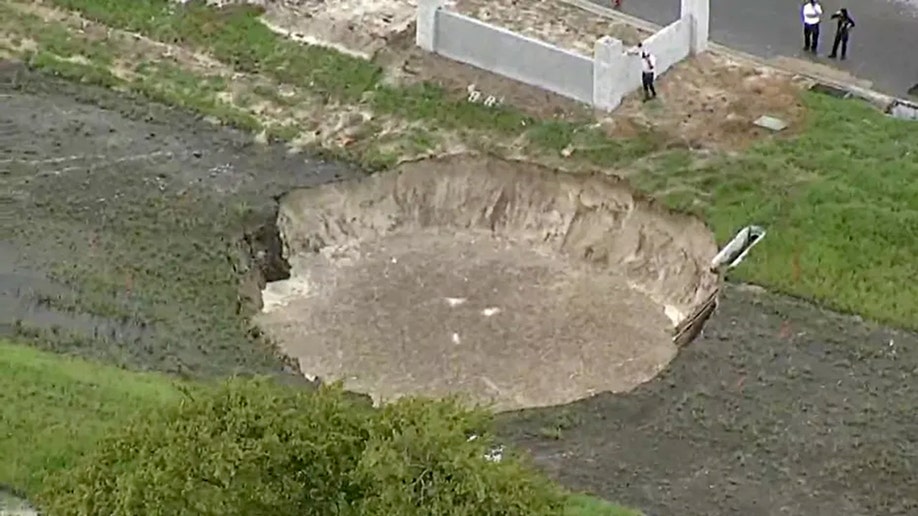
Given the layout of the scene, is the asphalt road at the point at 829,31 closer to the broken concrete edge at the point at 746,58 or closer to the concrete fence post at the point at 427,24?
the broken concrete edge at the point at 746,58

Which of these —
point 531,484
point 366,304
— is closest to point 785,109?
point 366,304

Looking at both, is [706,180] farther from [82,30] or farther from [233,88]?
[82,30]

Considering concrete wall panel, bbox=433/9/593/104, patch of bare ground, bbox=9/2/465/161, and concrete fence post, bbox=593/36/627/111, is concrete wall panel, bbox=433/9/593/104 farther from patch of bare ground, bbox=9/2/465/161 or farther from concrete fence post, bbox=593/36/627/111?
patch of bare ground, bbox=9/2/465/161

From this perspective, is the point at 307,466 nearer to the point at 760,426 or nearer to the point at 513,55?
the point at 760,426

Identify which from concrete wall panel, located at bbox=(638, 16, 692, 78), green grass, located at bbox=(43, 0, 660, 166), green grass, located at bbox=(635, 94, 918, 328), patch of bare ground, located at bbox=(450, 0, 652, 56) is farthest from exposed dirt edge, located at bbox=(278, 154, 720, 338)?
patch of bare ground, located at bbox=(450, 0, 652, 56)

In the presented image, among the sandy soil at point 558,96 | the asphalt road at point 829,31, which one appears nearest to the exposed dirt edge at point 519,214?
the sandy soil at point 558,96
